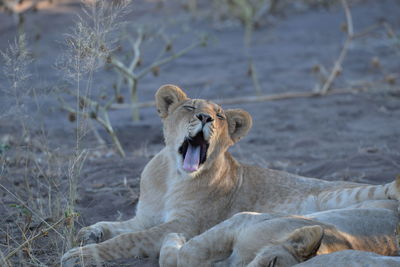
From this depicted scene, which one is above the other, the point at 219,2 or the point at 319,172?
the point at 219,2

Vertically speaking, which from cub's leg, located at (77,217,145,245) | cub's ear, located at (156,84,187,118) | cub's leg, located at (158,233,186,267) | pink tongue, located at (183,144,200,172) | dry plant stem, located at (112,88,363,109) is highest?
cub's ear, located at (156,84,187,118)

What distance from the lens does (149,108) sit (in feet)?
32.9

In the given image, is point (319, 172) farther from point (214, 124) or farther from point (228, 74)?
point (228, 74)

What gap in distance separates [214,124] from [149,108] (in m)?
5.37

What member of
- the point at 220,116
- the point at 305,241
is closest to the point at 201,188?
the point at 220,116

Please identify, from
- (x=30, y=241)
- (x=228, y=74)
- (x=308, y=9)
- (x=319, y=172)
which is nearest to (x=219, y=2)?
(x=308, y=9)

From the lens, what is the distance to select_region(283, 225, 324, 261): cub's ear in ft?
11.1

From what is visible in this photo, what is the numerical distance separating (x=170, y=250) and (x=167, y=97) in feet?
4.28

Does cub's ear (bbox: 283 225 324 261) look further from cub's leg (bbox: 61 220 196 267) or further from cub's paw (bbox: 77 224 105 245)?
cub's paw (bbox: 77 224 105 245)

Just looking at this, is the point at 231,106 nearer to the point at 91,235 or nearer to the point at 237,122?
the point at 237,122

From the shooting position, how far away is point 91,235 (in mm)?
4750

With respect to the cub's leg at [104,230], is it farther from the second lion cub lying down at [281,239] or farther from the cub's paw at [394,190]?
the cub's paw at [394,190]

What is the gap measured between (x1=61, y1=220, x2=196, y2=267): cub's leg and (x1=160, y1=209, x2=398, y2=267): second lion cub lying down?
0.91 feet

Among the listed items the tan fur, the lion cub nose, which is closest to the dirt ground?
the lion cub nose
